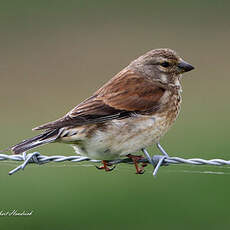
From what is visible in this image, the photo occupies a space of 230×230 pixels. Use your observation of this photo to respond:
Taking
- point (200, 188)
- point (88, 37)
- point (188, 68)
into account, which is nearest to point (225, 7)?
point (88, 37)

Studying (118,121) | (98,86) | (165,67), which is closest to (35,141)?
(118,121)

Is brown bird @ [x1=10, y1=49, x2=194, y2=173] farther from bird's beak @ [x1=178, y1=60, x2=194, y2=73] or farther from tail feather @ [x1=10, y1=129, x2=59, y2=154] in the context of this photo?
bird's beak @ [x1=178, y1=60, x2=194, y2=73]

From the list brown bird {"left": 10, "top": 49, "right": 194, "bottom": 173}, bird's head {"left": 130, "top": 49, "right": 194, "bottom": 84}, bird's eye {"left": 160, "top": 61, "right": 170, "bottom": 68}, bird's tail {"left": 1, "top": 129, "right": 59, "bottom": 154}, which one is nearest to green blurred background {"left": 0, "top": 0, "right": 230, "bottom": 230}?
brown bird {"left": 10, "top": 49, "right": 194, "bottom": 173}

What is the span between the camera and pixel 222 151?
30.8ft

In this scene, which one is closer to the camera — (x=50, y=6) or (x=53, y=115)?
(x=53, y=115)

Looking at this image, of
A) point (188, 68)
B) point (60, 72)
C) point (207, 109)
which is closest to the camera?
point (188, 68)

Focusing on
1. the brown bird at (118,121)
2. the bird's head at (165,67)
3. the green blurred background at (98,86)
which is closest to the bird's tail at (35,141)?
the brown bird at (118,121)

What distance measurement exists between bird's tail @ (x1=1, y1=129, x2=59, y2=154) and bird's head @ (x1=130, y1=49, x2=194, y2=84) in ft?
4.19

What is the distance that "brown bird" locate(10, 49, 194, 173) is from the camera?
608 cm

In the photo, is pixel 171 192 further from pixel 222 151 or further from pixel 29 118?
pixel 29 118

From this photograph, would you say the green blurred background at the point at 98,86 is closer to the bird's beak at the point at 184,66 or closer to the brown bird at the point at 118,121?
the brown bird at the point at 118,121

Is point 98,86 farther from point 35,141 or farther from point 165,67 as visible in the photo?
point 35,141

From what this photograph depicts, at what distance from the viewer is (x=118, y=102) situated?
6363 mm

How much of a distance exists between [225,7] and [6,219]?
864cm
